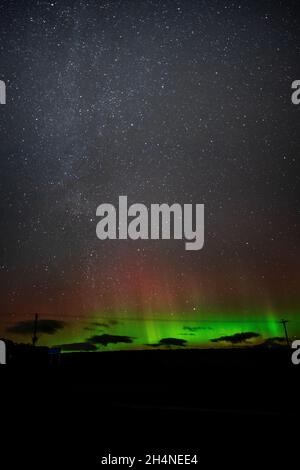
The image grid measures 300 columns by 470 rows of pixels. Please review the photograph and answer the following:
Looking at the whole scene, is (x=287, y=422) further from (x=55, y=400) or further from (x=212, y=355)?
(x=212, y=355)

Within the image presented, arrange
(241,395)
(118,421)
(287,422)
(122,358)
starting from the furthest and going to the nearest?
(122,358), (241,395), (118,421), (287,422)

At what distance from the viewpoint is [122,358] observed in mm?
31859

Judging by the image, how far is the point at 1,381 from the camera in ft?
40.3

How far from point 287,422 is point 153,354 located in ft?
95.9

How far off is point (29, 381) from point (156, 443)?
9.46 metres
